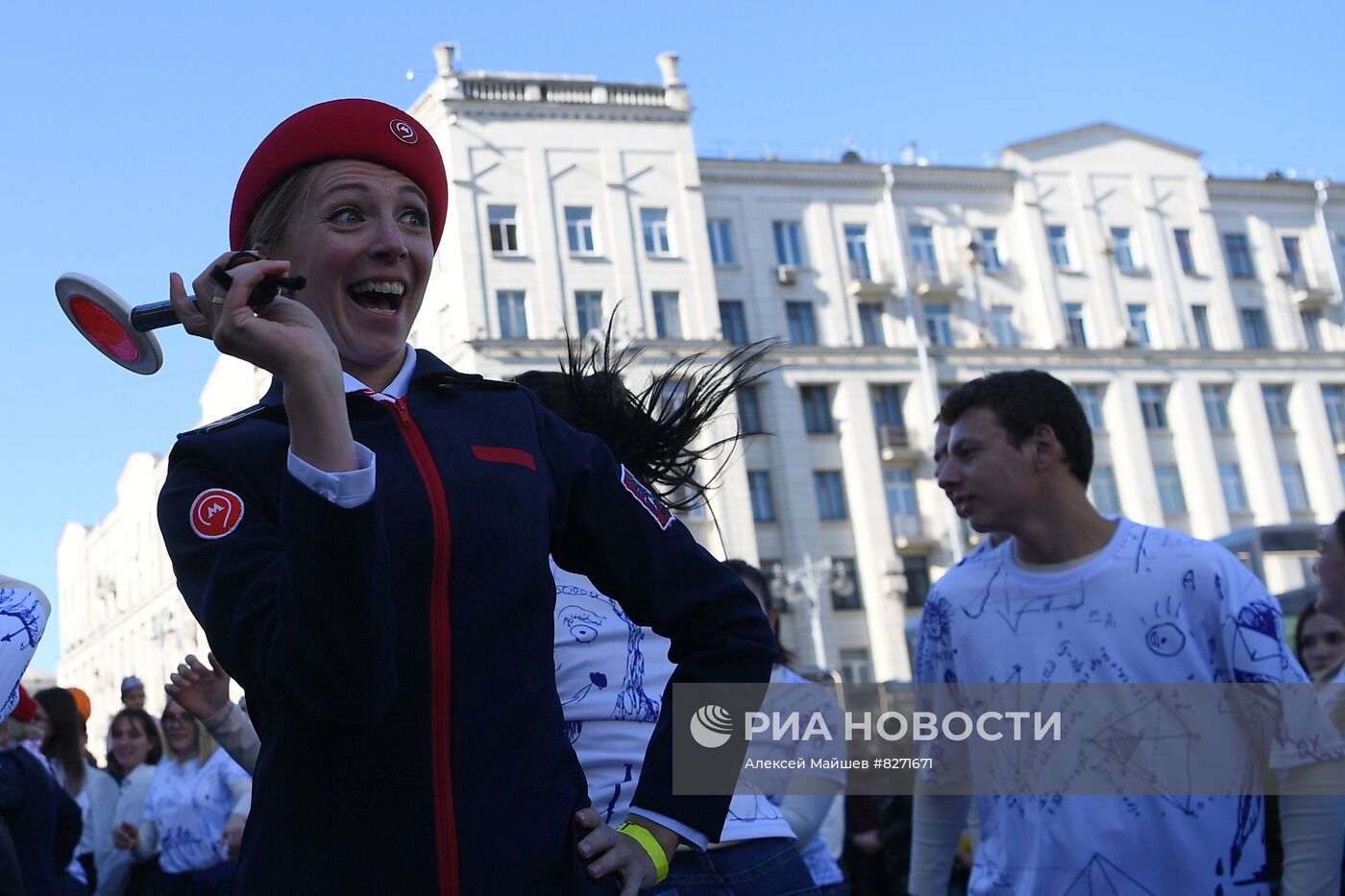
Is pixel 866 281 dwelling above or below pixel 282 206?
above

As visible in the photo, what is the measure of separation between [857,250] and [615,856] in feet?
132

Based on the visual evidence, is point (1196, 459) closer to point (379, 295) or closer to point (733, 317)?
point (733, 317)

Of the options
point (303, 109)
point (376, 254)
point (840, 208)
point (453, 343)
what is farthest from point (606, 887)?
point (840, 208)

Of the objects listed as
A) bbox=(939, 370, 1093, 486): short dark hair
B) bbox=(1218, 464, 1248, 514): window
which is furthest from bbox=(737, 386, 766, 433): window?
bbox=(939, 370, 1093, 486): short dark hair

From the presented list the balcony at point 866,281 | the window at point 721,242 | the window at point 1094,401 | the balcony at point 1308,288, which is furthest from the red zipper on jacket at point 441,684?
the balcony at point 1308,288

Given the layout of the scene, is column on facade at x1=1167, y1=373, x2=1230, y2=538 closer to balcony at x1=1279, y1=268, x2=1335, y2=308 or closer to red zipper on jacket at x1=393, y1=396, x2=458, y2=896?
balcony at x1=1279, y1=268, x2=1335, y2=308

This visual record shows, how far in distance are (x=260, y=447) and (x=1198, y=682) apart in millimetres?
2521

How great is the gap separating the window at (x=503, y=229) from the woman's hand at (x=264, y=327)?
1392 inches

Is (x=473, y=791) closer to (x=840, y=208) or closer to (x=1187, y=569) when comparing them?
(x=1187, y=569)

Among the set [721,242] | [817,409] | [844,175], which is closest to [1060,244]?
[844,175]

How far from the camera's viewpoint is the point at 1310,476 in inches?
1725

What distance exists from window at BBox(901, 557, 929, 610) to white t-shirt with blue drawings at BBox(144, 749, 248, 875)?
32.1 m

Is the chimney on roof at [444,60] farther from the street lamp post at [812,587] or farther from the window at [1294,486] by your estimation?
the window at [1294,486]

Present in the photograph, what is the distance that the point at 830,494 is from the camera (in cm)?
3916
